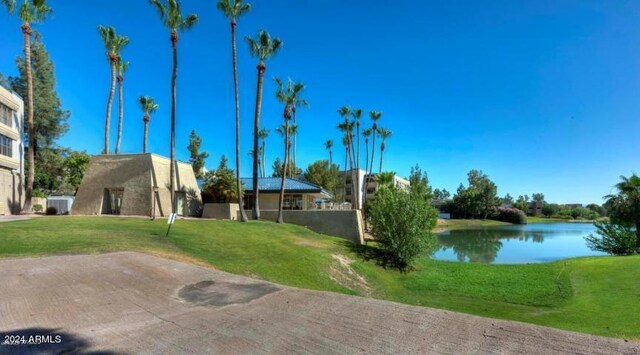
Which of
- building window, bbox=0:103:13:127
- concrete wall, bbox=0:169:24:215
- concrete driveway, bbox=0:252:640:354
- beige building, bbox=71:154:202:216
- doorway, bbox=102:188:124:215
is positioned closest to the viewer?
concrete driveway, bbox=0:252:640:354

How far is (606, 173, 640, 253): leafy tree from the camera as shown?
28750 mm

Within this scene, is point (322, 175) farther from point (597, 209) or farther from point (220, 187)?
point (597, 209)

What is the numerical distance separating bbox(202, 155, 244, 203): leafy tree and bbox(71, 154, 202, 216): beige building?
15.8 ft

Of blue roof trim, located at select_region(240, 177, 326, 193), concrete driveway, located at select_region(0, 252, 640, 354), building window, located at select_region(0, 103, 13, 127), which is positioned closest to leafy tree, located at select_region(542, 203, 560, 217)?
blue roof trim, located at select_region(240, 177, 326, 193)

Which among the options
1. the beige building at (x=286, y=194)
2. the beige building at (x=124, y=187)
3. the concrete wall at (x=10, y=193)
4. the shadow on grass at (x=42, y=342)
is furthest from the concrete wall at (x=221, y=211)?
the shadow on grass at (x=42, y=342)

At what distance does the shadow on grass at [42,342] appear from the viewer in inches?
186

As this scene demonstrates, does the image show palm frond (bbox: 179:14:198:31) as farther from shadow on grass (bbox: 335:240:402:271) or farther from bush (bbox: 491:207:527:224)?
bush (bbox: 491:207:527:224)

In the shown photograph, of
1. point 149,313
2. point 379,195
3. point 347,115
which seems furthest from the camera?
point 347,115

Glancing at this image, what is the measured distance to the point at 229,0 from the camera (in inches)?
1176

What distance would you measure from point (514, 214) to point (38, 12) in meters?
100

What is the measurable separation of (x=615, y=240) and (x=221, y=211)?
31127 mm

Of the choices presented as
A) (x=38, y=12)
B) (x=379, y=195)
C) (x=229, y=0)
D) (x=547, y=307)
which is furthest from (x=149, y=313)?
(x=38, y=12)

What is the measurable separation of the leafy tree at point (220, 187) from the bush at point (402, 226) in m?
15.7

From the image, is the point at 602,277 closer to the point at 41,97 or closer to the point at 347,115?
the point at 347,115
